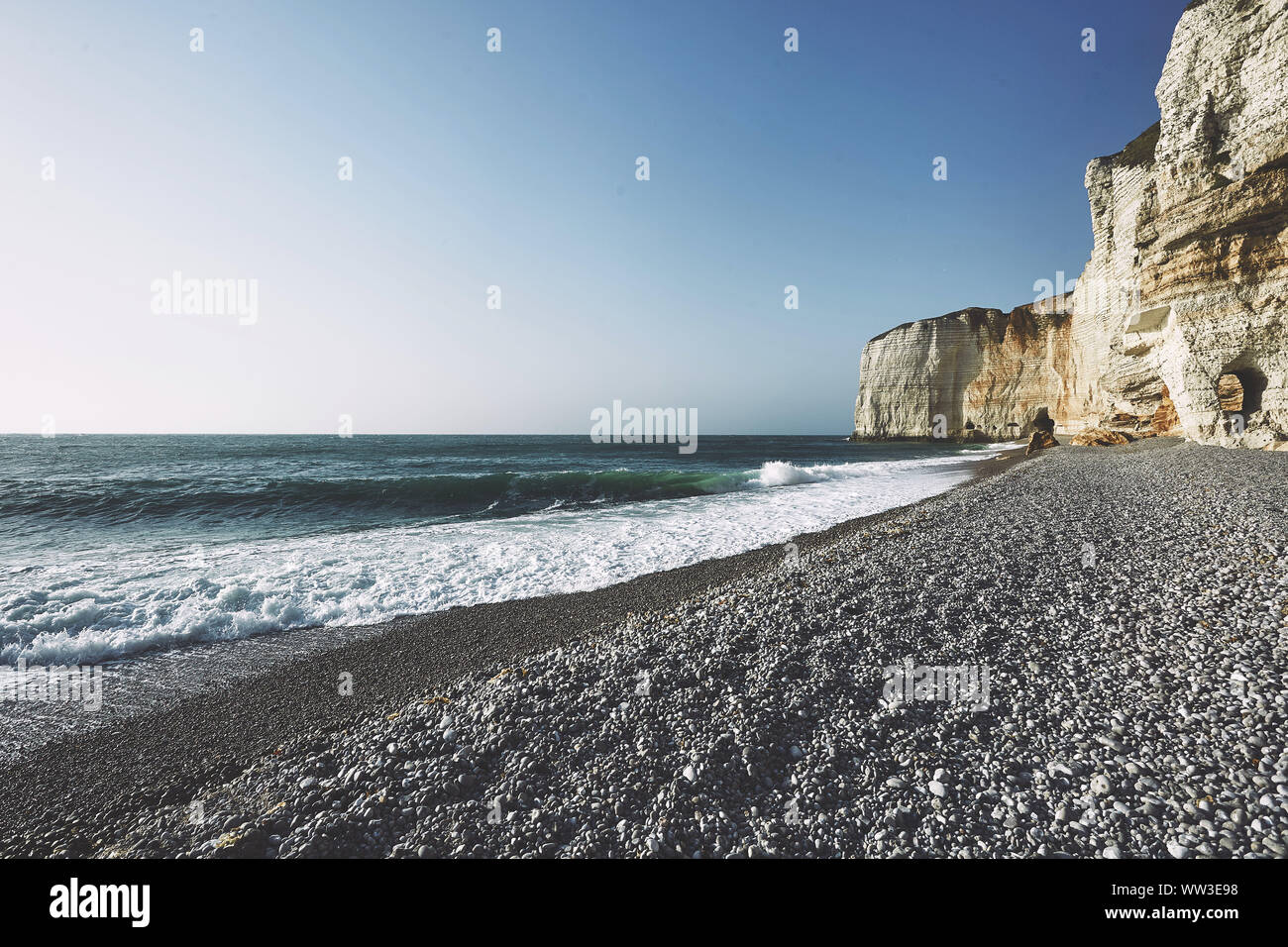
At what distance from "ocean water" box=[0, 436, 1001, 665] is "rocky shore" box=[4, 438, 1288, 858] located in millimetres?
3652

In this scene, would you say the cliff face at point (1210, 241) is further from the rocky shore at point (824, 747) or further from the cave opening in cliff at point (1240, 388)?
the rocky shore at point (824, 747)

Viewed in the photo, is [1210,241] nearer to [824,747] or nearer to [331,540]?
[824,747]

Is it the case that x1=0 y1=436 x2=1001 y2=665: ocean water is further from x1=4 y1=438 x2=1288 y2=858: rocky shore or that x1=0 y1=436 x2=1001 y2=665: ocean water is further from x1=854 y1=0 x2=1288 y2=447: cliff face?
x1=854 y1=0 x2=1288 y2=447: cliff face

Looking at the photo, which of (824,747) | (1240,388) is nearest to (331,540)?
(824,747)

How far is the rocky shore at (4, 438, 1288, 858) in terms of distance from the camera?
3.19 m

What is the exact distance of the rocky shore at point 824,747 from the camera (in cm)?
319

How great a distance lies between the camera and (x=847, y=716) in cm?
432

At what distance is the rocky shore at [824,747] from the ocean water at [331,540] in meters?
3.65

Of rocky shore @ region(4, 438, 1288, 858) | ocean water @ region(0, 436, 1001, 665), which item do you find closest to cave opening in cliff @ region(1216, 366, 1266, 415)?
ocean water @ region(0, 436, 1001, 665)

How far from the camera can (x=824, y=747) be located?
3930 millimetres

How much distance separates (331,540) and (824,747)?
13.8 metres
